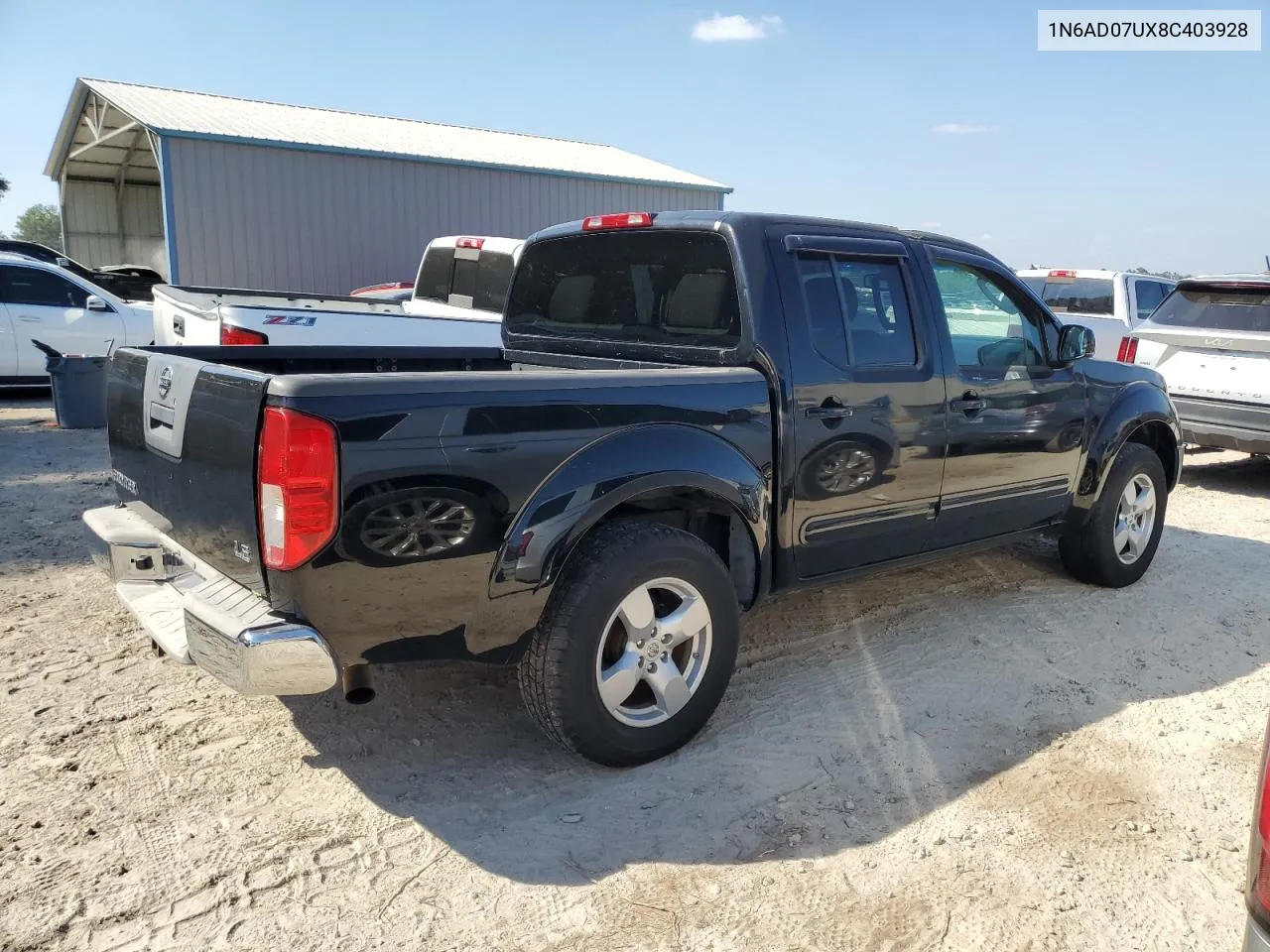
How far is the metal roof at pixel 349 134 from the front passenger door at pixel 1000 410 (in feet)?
46.1

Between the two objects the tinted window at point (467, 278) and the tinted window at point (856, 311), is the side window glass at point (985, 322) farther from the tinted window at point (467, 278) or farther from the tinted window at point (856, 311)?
the tinted window at point (467, 278)

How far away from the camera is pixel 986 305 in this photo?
4.53 metres

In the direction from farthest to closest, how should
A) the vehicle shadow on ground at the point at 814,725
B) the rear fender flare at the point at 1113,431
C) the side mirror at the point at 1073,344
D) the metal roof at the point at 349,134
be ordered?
the metal roof at the point at 349,134, the rear fender flare at the point at 1113,431, the side mirror at the point at 1073,344, the vehicle shadow on ground at the point at 814,725

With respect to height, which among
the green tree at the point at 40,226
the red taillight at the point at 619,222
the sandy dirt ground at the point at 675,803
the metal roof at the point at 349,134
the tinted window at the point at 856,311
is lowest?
the sandy dirt ground at the point at 675,803

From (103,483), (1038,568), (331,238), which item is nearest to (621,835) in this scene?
(1038,568)

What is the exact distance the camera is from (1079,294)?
1162cm

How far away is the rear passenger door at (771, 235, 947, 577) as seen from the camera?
12.1ft

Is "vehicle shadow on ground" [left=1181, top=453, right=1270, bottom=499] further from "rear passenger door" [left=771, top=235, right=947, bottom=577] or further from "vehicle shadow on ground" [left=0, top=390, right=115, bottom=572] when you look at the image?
"vehicle shadow on ground" [left=0, top=390, right=115, bottom=572]

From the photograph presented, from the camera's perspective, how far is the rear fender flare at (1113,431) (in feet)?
16.4

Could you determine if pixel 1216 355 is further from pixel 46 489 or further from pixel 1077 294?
pixel 46 489

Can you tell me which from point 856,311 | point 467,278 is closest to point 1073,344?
point 856,311

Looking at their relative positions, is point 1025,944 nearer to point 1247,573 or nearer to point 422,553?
point 422,553

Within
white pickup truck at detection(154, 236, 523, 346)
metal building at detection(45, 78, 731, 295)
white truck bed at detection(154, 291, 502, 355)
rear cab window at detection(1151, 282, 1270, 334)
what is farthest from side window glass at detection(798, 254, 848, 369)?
metal building at detection(45, 78, 731, 295)

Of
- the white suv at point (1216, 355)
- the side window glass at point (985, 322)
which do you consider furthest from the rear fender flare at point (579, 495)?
the white suv at point (1216, 355)
